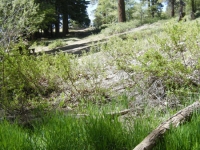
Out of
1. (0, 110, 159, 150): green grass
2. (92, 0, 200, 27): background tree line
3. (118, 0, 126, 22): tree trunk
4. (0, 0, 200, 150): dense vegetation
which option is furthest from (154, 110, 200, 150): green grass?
(92, 0, 200, 27): background tree line

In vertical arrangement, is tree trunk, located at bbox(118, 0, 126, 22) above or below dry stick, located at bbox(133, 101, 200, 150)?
above

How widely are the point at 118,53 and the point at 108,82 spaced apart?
2.50 ft

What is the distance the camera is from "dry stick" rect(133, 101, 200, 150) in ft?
6.91

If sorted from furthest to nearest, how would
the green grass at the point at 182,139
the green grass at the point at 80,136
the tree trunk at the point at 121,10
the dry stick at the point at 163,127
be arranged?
the tree trunk at the point at 121,10, the green grass at the point at 80,136, the dry stick at the point at 163,127, the green grass at the point at 182,139

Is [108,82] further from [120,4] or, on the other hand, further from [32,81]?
[120,4]

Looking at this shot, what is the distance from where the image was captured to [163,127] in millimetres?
2328

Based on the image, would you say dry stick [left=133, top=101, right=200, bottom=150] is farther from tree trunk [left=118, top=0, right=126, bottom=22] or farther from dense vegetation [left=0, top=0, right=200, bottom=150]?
tree trunk [left=118, top=0, right=126, bottom=22]

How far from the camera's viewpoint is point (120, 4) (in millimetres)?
17844

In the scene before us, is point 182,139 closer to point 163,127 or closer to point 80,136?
point 163,127

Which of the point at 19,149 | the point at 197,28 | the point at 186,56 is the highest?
the point at 197,28

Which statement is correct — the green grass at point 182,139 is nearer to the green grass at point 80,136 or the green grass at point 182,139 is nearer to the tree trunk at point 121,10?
Answer: the green grass at point 80,136

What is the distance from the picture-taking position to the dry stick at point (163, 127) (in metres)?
2.11

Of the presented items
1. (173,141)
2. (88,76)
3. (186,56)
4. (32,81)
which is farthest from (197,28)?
(32,81)

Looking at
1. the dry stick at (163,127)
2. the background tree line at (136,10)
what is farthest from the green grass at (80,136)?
the background tree line at (136,10)
